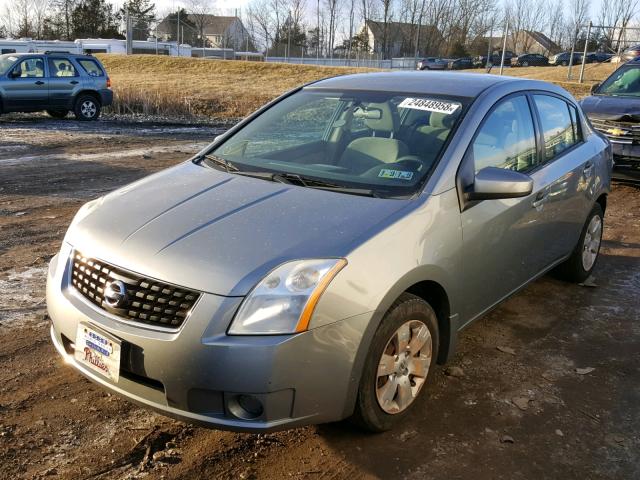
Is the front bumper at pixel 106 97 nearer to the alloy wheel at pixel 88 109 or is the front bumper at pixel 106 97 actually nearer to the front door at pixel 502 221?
the alloy wheel at pixel 88 109

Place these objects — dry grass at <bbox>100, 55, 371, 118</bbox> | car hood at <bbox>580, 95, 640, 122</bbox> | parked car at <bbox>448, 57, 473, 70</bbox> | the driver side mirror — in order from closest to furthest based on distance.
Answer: the driver side mirror < car hood at <bbox>580, 95, 640, 122</bbox> < dry grass at <bbox>100, 55, 371, 118</bbox> < parked car at <bbox>448, 57, 473, 70</bbox>

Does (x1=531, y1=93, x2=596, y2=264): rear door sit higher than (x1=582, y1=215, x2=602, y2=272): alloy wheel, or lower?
higher

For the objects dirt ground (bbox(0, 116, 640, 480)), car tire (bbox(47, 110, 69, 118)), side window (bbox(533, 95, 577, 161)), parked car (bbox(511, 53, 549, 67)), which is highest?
parked car (bbox(511, 53, 549, 67))

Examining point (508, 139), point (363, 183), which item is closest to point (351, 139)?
point (363, 183)

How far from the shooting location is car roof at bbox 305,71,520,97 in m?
3.94

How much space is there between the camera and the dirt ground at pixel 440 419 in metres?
2.87

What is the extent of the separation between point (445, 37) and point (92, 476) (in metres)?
79.5

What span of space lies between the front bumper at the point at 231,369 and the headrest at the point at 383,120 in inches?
61.1

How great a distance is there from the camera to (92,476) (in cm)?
274

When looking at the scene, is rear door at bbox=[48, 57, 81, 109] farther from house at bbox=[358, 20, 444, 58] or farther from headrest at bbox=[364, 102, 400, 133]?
house at bbox=[358, 20, 444, 58]

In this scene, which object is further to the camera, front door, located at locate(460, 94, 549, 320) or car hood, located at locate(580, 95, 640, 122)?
car hood, located at locate(580, 95, 640, 122)

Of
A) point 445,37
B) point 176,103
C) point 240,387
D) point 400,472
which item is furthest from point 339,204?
point 445,37

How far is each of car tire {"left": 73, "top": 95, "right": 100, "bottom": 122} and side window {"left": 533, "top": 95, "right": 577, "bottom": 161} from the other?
14.8m

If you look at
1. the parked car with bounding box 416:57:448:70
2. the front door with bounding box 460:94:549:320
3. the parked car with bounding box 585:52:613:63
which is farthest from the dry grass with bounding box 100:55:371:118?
the parked car with bounding box 585:52:613:63
